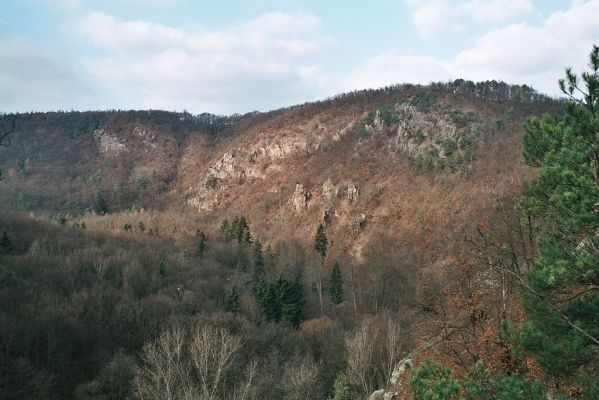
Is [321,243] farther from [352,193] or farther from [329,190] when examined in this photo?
[329,190]

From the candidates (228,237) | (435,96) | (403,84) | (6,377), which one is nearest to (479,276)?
(6,377)

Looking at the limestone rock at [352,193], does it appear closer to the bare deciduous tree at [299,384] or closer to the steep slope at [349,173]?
the steep slope at [349,173]

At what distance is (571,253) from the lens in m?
8.20

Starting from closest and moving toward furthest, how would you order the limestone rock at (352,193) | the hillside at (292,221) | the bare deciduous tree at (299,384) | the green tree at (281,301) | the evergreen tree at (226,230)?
the bare deciduous tree at (299,384)
the hillside at (292,221)
the green tree at (281,301)
the evergreen tree at (226,230)
the limestone rock at (352,193)

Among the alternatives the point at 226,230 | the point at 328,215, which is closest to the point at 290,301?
the point at 328,215

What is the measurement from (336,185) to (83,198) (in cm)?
10389

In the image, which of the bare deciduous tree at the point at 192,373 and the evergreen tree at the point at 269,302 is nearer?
the bare deciduous tree at the point at 192,373

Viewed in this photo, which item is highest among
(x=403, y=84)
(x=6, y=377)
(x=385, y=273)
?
(x=403, y=84)

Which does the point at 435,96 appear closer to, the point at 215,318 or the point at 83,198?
the point at 215,318

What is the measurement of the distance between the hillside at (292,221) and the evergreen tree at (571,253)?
6.65 meters

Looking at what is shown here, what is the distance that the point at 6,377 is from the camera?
26859 millimetres

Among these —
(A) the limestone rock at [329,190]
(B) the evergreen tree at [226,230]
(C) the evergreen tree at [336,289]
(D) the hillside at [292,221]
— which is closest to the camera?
(D) the hillside at [292,221]

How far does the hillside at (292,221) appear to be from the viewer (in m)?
40.7

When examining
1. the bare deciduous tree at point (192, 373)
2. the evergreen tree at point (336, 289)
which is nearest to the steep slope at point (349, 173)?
the evergreen tree at point (336, 289)
